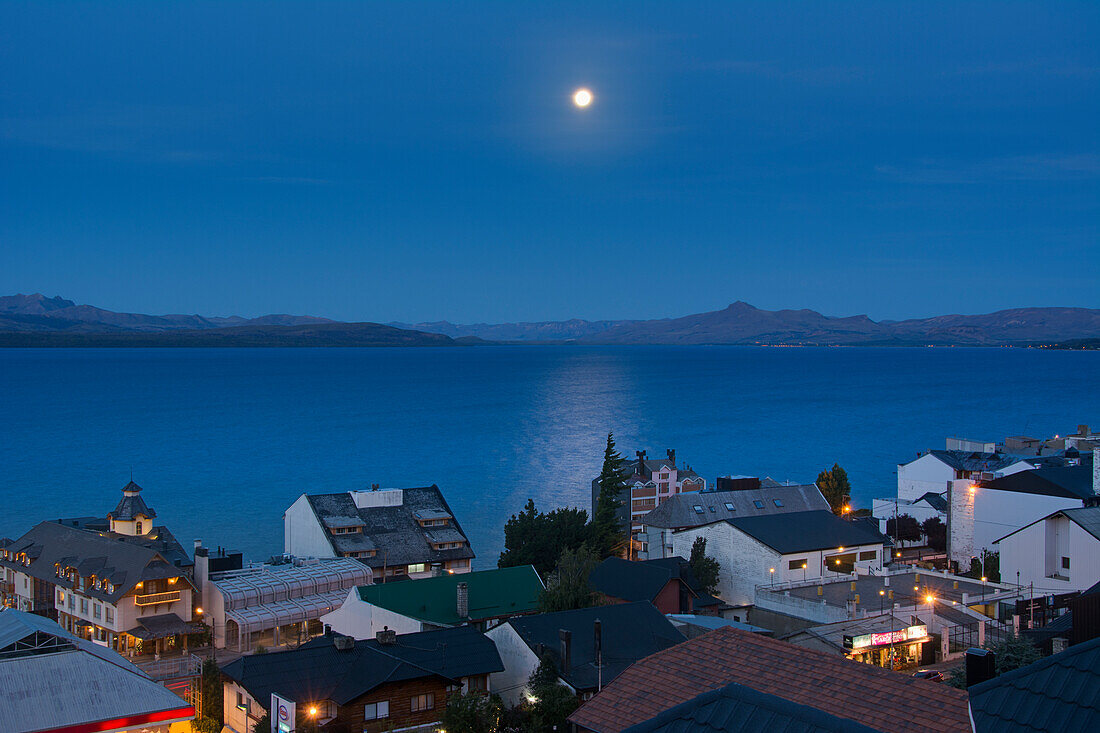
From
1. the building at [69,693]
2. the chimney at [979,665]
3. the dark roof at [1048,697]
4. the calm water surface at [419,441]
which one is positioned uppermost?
the dark roof at [1048,697]

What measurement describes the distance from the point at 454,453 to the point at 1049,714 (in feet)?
371

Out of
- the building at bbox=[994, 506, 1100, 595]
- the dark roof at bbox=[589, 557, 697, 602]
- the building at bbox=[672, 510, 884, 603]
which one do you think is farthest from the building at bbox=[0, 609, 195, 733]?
the building at bbox=[994, 506, 1100, 595]

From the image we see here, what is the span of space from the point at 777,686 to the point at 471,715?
10080 millimetres

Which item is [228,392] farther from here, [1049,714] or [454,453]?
[1049,714]

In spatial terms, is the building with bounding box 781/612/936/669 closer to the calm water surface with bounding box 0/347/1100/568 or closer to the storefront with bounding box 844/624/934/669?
the storefront with bounding box 844/624/934/669

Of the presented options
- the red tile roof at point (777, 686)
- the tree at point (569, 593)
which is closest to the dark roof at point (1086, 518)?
the tree at point (569, 593)

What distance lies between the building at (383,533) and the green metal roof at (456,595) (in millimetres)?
10560

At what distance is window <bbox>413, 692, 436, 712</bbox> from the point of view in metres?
27.0

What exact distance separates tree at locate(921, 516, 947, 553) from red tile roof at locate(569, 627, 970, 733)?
4394 centimetres

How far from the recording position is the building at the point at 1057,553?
39172mm

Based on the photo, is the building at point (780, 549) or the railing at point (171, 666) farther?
the building at point (780, 549)

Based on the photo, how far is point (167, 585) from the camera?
42.2 meters

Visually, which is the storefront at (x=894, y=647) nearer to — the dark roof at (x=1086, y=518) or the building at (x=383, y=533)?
the dark roof at (x=1086, y=518)

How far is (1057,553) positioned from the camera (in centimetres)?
4106
